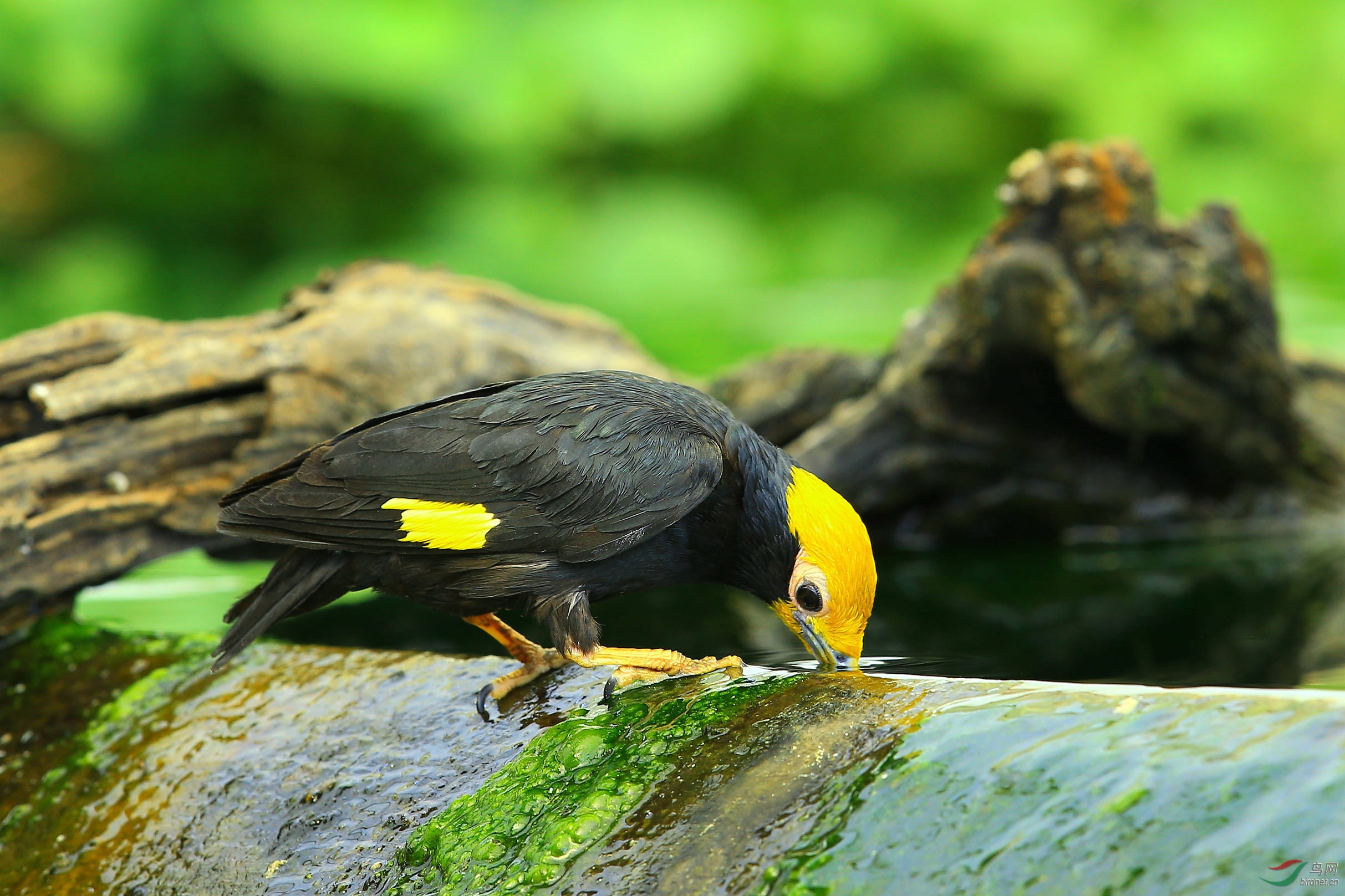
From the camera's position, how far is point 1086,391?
4383 mm

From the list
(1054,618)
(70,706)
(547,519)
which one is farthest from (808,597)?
(70,706)

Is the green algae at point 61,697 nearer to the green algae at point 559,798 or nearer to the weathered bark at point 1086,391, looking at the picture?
the green algae at point 559,798

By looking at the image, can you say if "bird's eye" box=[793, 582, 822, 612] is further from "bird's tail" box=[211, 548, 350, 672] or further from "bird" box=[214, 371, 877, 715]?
"bird's tail" box=[211, 548, 350, 672]

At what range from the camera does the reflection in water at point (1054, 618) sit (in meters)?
3.57

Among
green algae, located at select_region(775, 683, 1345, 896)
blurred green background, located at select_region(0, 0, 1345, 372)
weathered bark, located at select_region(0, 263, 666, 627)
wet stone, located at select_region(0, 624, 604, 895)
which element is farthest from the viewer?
blurred green background, located at select_region(0, 0, 1345, 372)

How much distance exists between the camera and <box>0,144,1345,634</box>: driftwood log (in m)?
3.58

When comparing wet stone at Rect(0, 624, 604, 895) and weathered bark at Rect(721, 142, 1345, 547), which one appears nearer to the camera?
wet stone at Rect(0, 624, 604, 895)

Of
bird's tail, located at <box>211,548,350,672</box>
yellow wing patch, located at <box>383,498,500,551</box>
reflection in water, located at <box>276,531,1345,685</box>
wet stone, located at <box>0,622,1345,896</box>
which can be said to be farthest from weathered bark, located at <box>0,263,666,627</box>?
yellow wing patch, located at <box>383,498,500,551</box>

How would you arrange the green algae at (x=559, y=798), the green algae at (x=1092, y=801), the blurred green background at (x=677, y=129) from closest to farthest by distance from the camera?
the green algae at (x=1092, y=801), the green algae at (x=559, y=798), the blurred green background at (x=677, y=129)

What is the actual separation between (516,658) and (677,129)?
42.5 ft

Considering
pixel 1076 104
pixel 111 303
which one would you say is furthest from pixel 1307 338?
pixel 111 303

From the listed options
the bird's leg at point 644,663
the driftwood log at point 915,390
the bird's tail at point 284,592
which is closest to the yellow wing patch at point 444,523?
the bird's tail at point 284,592

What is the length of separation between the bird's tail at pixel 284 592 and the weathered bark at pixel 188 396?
949mm

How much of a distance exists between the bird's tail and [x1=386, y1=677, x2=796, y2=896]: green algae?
24.7 inches
